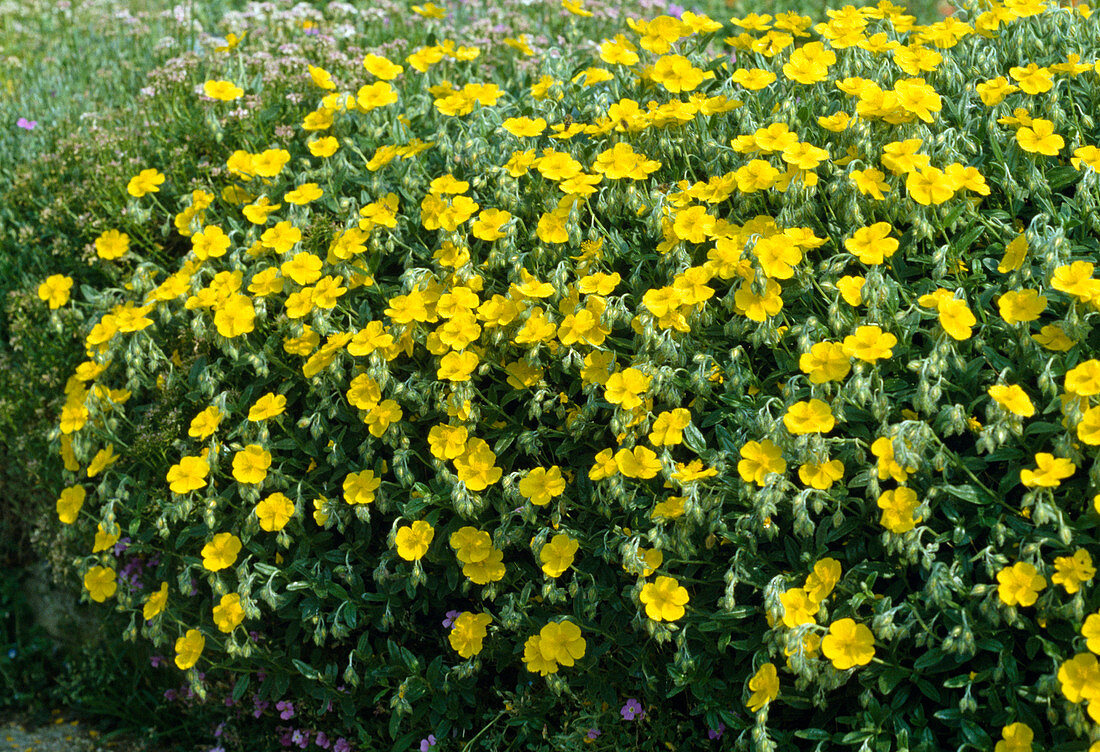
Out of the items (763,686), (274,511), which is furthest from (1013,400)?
(274,511)

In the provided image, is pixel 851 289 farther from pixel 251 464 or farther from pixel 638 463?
pixel 251 464

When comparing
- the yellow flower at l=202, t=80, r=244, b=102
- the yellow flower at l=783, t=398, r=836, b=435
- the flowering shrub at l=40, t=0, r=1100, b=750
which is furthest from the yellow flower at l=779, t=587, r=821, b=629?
the yellow flower at l=202, t=80, r=244, b=102

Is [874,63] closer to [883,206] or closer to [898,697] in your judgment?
[883,206]

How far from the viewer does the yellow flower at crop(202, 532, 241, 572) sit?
2.69 metres

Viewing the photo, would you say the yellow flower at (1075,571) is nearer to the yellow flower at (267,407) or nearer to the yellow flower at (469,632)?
the yellow flower at (469,632)

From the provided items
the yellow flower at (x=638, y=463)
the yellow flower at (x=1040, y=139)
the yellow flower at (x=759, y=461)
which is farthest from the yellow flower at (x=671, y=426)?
the yellow flower at (x=1040, y=139)

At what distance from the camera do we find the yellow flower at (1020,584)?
1933 millimetres

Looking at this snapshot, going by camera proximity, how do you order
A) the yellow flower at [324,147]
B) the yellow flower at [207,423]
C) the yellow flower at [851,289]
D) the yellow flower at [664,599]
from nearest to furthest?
the yellow flower at [664,599]
the yellow flower at [851,289]
the yellow flower at [207,423]
the yellow flower at [324,147]

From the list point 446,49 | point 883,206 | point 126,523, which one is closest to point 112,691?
point 126,523

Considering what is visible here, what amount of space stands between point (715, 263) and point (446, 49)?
5.02 feet

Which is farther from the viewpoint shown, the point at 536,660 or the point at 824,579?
the point at 536,660

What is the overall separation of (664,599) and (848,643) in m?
0.39

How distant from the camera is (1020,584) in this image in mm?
1950

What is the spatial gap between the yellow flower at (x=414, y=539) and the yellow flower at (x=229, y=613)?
1.53ft
